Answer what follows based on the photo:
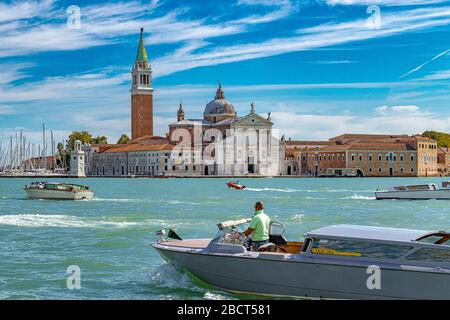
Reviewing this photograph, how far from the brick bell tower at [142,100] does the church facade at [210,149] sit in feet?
23.2

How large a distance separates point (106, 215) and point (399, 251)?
2049 cm

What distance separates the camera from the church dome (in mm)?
120062

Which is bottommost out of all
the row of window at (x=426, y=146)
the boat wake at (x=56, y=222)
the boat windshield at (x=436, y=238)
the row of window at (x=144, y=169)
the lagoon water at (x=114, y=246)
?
the lagoon water at (x=114, y=246)

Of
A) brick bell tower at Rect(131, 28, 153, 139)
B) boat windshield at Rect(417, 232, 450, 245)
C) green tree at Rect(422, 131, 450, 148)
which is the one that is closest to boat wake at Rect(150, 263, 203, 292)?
boat windshield at Rect(417, 232, 450, 245)

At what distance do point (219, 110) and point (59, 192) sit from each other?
260 feet

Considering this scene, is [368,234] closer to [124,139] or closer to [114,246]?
[114,246]

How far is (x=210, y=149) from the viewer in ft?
384

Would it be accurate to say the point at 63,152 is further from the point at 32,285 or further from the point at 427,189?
the point at 32,285

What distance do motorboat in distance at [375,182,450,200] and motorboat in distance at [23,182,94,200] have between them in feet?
53.6

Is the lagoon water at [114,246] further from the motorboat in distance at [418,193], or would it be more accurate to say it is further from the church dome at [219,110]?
the church dome at [219,110]

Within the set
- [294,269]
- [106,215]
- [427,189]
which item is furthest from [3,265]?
[427,189]

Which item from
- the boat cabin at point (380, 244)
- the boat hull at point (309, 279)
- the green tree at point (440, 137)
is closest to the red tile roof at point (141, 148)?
the green tree at point (440, 137)

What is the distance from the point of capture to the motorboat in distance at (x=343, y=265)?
9.11 m

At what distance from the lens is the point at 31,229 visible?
2195 cm
